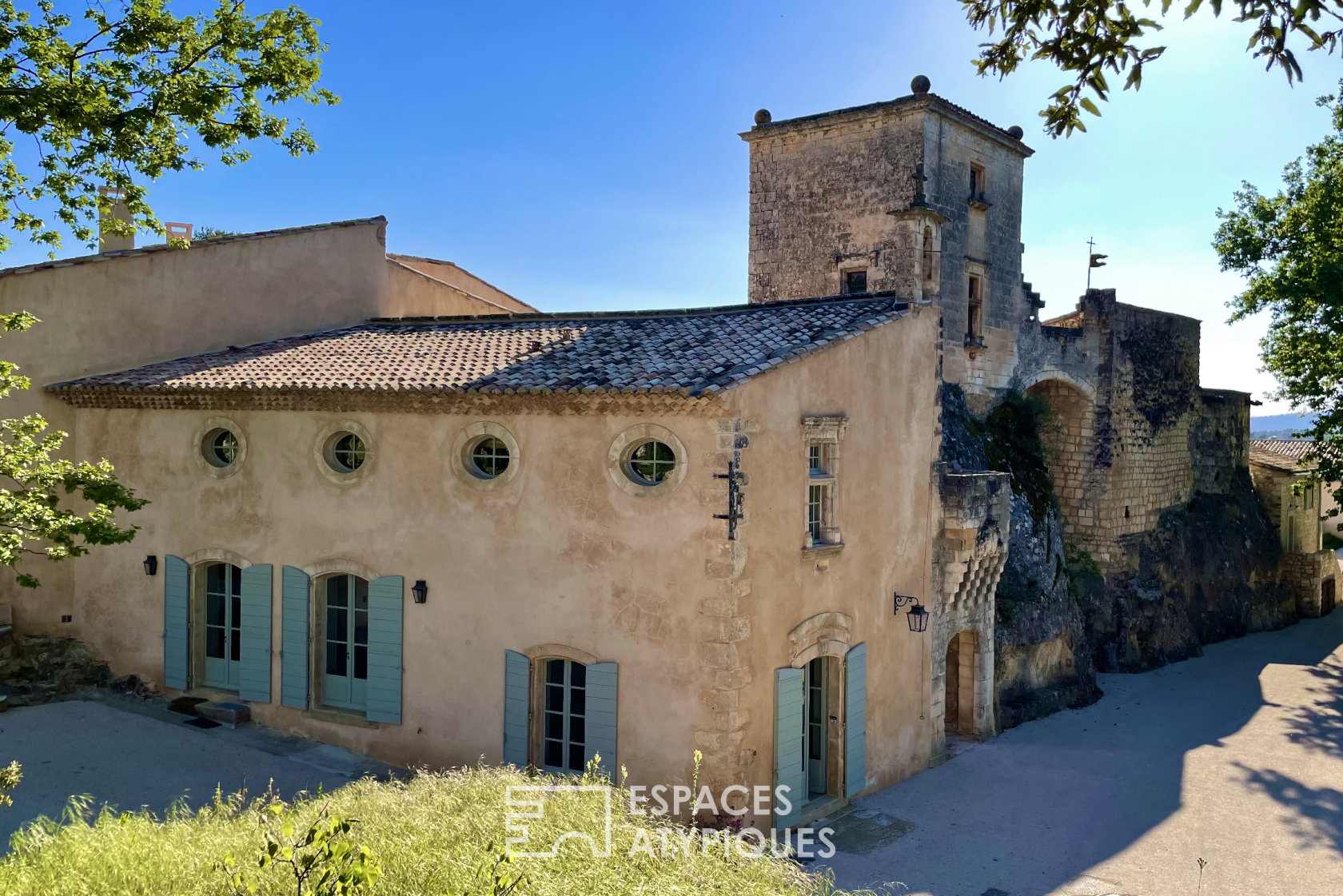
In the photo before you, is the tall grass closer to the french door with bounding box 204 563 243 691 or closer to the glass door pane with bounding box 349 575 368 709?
the glass door pane with bounding box 349 575 368 709

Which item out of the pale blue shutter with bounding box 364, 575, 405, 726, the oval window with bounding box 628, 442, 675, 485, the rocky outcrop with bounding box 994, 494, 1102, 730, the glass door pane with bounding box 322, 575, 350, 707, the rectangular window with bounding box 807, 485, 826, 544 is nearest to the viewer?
the oval window with bounding box 628, 442, 675, 485

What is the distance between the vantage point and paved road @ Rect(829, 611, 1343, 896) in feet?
35.5

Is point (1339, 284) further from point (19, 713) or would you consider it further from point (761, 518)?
A: point (19, 713)

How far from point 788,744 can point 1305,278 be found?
1849 centimetres

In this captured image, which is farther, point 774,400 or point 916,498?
point 916,498

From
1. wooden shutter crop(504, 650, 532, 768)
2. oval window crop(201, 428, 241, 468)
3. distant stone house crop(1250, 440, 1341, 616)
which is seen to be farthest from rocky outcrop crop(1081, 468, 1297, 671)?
oval window crop(201, 428, 241, 468)

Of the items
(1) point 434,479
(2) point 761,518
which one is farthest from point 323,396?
(2) point 761,518

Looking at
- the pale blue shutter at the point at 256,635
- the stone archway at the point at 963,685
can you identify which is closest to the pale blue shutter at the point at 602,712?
the pale blue shutter at the point at 256,635

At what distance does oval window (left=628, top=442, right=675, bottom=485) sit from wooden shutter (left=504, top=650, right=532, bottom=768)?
2.51 meters

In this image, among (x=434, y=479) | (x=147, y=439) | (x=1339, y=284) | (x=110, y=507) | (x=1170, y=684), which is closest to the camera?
(x=110, y=507)

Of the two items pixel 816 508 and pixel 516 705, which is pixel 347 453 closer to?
pixel 516 705

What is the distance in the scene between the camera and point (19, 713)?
12.4 m

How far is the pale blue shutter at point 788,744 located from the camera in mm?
10820

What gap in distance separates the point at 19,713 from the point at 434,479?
20.5 ft
